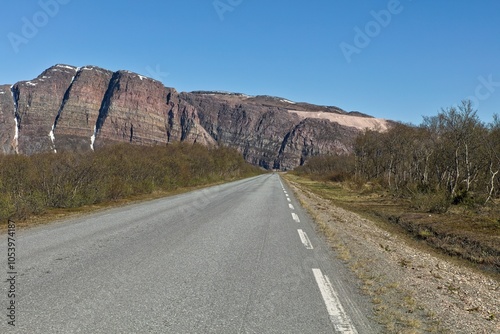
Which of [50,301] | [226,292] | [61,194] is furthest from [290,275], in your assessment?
[61,194]

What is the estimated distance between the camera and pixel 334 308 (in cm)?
408

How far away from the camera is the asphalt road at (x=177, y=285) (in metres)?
3.48

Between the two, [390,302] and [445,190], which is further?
[445,190]

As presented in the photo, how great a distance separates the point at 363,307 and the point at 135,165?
24296mm

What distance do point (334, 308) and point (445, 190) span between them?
2643cm

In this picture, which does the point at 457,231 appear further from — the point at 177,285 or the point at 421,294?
the point at 177,285

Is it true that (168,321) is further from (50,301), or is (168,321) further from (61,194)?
(61,194)

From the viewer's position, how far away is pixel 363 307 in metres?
4.21

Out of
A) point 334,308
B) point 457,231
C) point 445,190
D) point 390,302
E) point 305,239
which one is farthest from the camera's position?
point 445,190

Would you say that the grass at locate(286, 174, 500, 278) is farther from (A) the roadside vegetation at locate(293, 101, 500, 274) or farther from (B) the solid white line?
(B) the solid white line

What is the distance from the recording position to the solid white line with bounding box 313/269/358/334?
3545 millimetres

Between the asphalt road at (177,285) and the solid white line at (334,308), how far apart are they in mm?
12

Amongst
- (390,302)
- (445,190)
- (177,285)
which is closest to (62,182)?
(177,285)

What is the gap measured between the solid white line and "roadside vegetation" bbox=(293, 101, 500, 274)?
6.09m
